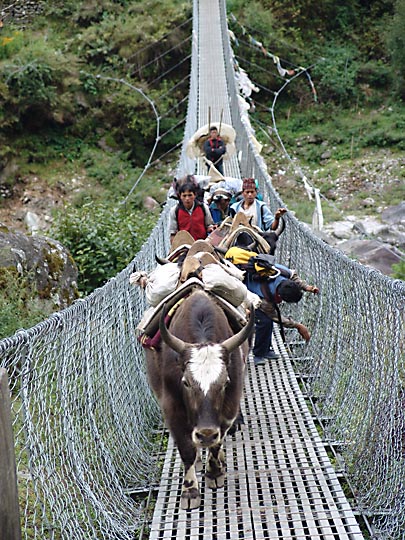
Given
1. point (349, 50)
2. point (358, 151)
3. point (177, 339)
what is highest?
point (177, 339)

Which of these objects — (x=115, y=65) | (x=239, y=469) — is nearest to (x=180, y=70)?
(x=115, y=65)

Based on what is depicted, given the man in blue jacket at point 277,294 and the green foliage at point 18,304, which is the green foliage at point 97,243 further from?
the man in blue jacket at point 277,294

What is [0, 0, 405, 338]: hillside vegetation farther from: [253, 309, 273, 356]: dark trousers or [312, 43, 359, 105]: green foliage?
[253, 309, 273, 356]: dark trousers

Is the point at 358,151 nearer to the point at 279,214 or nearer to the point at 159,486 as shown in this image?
the point at 279,214

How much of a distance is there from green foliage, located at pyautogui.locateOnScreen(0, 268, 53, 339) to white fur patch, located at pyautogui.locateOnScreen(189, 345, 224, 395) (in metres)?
1.86

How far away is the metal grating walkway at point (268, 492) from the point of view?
234cm

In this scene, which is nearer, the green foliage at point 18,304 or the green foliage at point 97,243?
the green foliage at point 18,304

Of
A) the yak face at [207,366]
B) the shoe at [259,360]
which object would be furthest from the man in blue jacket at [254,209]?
the yak face at [207,366]

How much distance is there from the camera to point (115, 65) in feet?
45.8

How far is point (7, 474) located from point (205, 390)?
756 mm

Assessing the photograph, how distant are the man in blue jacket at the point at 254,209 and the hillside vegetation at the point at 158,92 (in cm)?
591

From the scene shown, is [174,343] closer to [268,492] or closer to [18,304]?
[268,492]

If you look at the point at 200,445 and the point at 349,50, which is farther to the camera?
the point at 349,50

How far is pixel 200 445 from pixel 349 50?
14.9 metres
